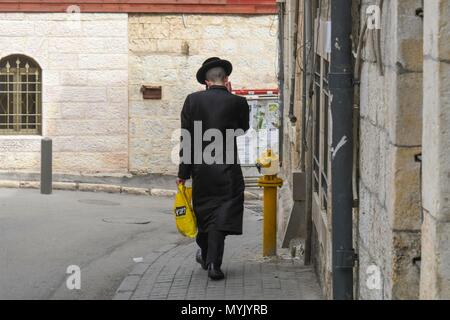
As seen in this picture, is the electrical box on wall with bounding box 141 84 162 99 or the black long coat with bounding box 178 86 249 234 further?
the electrical box on wall with bounding box 141 84 162 99

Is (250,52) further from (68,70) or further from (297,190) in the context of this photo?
(297,190)

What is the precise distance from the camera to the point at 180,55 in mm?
19953

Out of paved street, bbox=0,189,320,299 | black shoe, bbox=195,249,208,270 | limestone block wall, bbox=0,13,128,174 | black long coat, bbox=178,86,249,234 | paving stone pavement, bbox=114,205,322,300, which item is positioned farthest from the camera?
limestone block wall, bbox=0,13,128,174

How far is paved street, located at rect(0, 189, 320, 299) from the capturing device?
863 centimetres

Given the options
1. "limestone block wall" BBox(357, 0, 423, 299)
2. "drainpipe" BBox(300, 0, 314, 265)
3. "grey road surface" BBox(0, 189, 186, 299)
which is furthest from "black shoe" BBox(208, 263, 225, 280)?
"limestone block wall" BBox(357, 0, 423, 299)

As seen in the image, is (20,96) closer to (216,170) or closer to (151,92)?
(151,92)

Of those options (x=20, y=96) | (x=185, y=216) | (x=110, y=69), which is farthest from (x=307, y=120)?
(x=20, y=96)

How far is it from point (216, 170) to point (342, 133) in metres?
2.95

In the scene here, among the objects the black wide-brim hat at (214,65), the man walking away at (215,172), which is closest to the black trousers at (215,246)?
the man walking away at (215,172)

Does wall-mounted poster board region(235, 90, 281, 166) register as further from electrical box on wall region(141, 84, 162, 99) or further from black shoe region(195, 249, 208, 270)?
black shoe region(195, 249, 208, 270)

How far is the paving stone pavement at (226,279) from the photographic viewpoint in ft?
27.1

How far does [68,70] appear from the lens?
20.0 meters

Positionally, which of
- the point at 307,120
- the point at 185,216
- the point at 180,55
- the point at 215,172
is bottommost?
the point at 185,216

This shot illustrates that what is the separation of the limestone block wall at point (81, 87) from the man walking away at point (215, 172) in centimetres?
1098
